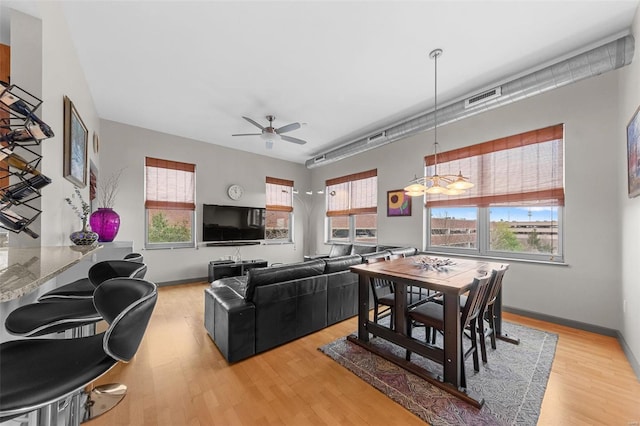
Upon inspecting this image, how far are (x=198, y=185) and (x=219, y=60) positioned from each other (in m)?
3.23

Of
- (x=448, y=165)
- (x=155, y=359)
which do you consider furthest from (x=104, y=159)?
(x=448, y=165)

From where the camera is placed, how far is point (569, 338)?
8.90 feet

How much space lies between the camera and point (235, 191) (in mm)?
5910

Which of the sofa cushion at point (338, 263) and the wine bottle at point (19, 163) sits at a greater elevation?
the wine bottle at point (19, 163)

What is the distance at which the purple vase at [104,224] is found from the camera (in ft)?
9.72

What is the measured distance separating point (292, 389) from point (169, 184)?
4.68 m

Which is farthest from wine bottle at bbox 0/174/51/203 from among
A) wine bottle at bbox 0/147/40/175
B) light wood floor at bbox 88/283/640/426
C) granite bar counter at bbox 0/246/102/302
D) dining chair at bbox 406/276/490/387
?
dining chair at bbox 406/276/490/387

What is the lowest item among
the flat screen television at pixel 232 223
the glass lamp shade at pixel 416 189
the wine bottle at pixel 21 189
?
the flat screen television at pixel 232 223

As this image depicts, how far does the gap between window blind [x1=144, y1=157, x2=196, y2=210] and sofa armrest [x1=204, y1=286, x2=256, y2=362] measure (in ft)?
11.0

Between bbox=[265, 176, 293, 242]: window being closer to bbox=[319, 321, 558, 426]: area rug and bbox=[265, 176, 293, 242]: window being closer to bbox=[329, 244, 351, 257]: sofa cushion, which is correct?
bbox=[329, 244, 351, 257]: sofa cushion

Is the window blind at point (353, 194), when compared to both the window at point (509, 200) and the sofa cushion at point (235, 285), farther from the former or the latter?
the sofa cushion at point (235, 285)

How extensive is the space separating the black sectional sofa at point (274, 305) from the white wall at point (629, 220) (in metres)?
2.60

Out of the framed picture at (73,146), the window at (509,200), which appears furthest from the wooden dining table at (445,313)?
the framed picture at (73,146)

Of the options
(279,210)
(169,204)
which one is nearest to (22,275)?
(169,204)
